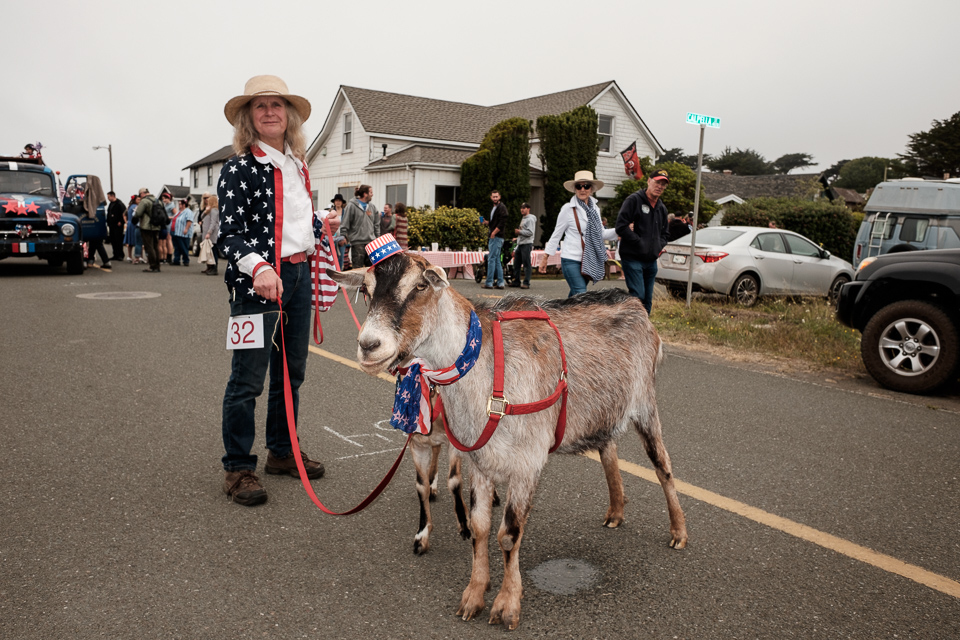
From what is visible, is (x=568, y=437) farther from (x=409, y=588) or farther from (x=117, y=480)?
(x=117, y=480)

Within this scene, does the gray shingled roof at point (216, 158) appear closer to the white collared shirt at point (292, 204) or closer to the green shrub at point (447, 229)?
the green shrub at point (447, 229)

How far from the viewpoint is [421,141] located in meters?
30.2

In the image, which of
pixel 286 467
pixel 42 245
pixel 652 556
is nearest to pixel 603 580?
pixel 652 556

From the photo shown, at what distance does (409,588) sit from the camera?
300 cm

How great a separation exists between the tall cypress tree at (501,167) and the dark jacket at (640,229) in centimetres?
1760

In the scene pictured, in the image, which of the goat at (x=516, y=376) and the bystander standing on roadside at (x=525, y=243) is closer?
the goat at (x=516, y=376)

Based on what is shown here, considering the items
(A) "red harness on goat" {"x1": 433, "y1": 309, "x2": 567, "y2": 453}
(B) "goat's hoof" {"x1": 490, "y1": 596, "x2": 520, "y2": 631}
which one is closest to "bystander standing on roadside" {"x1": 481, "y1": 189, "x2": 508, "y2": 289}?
(A) "red harness on goat" {"x1": 433, "y1": 309, "x2": 567, "y2": 453}

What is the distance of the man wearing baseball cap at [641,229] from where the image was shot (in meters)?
8.09

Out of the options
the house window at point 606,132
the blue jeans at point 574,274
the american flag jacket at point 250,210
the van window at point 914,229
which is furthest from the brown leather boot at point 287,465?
the house window at point 606,132

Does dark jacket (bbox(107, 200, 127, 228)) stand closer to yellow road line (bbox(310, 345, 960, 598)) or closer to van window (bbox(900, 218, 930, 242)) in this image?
yellow road line (bbox(310, 345, 960, 598))

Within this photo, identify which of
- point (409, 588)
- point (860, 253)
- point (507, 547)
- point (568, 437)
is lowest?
point (409, 588)

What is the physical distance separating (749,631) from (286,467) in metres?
2.90

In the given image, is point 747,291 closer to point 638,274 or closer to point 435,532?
point 638,274

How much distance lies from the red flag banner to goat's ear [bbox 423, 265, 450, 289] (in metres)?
29.3
